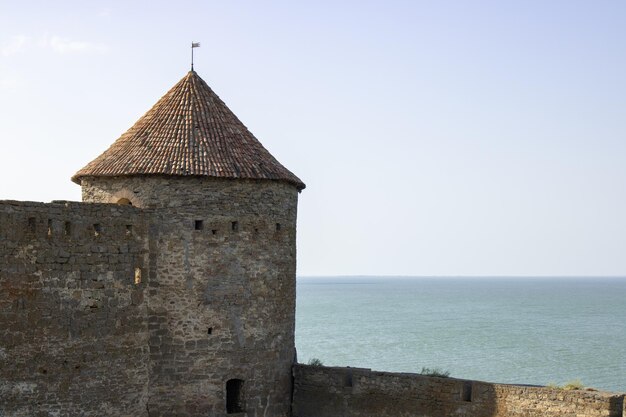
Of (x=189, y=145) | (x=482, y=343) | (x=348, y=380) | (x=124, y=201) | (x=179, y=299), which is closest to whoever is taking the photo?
(x=179, y=299)

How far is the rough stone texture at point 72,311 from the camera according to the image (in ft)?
50.0

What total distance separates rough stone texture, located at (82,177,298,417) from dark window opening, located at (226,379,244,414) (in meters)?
0.13

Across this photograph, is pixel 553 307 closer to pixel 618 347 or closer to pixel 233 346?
pixel 618 347

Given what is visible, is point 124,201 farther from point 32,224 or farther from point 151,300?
point 32,224

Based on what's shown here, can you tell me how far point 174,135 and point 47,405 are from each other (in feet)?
19.0

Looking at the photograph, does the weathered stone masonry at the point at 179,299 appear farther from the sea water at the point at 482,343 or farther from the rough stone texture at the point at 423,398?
the sea water at the point at 482,343

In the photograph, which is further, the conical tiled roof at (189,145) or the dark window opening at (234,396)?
the dark window opening at (234,396)

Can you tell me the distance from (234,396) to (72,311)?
3.95m

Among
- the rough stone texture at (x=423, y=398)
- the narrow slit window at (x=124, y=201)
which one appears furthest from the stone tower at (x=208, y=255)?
the rough stone texture at (x=423, y=398)

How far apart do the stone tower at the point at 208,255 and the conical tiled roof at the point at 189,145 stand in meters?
0.03

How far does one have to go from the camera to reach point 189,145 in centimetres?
1816

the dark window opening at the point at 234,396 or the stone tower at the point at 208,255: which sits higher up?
the stone tower at the point at 208,255

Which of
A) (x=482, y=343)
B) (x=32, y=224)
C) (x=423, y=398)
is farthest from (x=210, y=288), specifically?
(x=482, y=343)

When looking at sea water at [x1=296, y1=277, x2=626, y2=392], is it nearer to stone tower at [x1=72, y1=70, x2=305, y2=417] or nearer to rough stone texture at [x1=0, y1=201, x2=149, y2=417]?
stone tower at [x1=72, y1=70, x2=305, y2=417]
